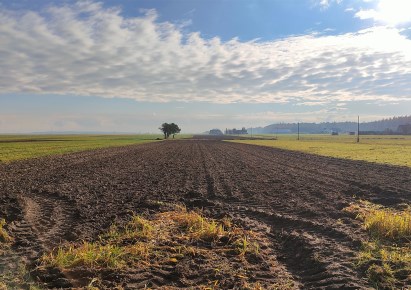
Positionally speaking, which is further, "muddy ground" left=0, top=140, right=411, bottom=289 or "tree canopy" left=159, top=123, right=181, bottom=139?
"tree canopy" left=159, top=123, right=181, bottom=139

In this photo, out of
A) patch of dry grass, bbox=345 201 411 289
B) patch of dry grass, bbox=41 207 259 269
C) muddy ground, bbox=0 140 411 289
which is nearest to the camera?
→ patch of dry grass, bbox=345 201 411 289

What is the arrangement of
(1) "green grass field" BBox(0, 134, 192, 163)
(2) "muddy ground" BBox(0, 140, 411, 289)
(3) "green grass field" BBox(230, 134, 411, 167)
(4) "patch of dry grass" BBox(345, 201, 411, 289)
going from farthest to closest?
(1) "green grass field" BBox(0, 134, 192, 163)
(3) "green grass field" BBox(230, 134, 411, 167)
(2) "muddy ground" BBox(0, 140, 411, 289)
(4) "patch of dry grass" BBox(345, 201, 411, 289)

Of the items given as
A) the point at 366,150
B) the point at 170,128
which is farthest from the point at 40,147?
the point at 170,128

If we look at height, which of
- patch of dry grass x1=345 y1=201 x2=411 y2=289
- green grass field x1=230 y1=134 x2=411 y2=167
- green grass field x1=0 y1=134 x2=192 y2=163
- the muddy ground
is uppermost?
green grass field x1=0 y1=134 x2=192 y2=163

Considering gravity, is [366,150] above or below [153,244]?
below

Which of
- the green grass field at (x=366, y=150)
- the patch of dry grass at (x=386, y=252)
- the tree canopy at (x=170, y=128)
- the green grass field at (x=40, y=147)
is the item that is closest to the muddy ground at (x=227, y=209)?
the patch of dry grass at (x=386, y=252)

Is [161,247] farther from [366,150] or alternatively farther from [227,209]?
[366,150]

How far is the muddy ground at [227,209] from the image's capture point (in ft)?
22.3

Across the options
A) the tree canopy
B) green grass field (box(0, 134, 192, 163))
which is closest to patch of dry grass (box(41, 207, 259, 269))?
green grass field (box(0, 134, 192, 163))

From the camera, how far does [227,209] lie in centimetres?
1267

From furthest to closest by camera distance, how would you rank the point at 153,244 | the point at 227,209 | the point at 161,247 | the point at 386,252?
the point at 227,209
the point at 153,244
the point at 161,247
the point at 386,252

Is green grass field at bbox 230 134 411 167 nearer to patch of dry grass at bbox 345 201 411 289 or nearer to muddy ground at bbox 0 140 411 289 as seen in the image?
muddy ground at bbox 0 140 411 289

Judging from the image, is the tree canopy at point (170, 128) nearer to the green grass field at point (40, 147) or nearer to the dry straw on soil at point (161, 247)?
the green grass field at point (40, 147)

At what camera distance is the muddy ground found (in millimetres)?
6797
